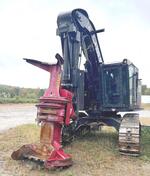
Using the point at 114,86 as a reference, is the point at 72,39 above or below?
above

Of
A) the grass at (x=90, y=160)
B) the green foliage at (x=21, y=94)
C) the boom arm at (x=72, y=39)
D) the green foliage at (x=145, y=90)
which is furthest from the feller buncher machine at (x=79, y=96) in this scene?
the green foliage at (x=145, y=90)

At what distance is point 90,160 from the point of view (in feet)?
25.0

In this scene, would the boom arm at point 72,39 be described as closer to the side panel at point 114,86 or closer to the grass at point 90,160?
the side panel at point 114,86

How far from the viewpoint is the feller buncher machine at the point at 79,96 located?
7031 millimetres

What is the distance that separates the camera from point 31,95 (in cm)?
4550

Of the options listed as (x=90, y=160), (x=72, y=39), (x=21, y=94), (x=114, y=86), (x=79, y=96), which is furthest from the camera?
(x=21, y=94)

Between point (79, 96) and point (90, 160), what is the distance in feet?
5.85

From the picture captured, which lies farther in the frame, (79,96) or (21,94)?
(21,94)

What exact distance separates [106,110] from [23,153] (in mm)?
3284

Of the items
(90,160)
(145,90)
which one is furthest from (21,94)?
(90,160)

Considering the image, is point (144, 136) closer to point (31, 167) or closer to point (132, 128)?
point (132, 128)

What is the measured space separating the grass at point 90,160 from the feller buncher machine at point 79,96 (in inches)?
8.3

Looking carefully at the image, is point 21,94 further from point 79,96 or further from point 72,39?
point 72,39

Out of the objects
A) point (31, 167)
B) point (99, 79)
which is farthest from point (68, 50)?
point (31, 167)
